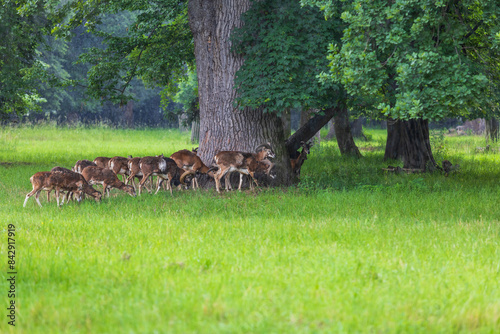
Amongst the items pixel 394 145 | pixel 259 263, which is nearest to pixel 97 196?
pixel 259 263

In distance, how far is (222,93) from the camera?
13422 millimetres

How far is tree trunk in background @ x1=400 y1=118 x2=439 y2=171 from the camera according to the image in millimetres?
17438

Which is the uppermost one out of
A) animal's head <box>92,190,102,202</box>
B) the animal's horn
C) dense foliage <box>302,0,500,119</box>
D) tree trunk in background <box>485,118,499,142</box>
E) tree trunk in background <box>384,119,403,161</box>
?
dense foliage <box>302,0,500,119</box>

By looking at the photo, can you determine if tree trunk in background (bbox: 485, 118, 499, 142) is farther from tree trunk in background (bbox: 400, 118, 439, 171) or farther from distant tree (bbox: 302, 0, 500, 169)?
distant tree (bbox: 302, 0, 500, 169)

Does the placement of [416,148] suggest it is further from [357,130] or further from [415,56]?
[357,130]

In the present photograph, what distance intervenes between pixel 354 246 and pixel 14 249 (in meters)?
4.24

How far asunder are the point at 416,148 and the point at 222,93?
7.15 metres

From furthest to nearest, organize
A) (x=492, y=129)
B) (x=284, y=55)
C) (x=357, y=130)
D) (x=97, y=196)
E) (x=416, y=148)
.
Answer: (x=357, y=130) → (x=492, y=129) → (x=416, y=148) → (x=284, y=55) → (x=97, y=196)

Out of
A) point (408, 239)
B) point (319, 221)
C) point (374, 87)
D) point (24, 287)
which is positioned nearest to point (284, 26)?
point (374, 87)

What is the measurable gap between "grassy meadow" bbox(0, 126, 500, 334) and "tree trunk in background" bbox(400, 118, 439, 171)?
5386mm

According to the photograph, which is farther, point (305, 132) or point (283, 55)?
point (305, 132)

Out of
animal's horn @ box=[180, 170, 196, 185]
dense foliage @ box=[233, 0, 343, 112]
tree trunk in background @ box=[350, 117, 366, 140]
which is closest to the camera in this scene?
dense foliage @ box=[233, 0, 343, 112]

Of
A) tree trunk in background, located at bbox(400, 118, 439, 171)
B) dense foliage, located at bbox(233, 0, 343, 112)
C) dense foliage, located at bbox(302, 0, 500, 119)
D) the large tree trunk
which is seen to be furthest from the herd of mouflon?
tree trunk in background, located at bbox(400, 118, 439, 171)

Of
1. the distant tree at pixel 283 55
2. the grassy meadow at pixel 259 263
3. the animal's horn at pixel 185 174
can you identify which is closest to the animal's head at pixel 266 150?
the distant tree at pixel 283 55
